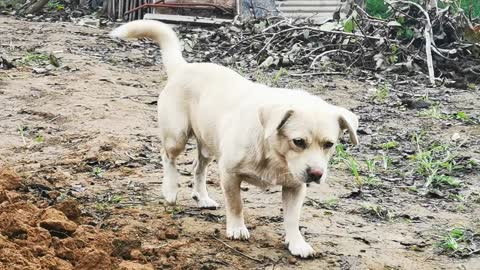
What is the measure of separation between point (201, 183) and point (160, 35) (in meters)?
1.13

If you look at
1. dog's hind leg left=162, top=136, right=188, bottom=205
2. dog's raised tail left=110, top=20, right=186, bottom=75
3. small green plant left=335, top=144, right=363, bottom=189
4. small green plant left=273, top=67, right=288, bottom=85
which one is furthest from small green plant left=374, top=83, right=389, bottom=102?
dog's hind leg left=162, top=136, right=188, bottom=205

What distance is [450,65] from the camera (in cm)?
1092

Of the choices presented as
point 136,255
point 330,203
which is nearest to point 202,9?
point 330,203

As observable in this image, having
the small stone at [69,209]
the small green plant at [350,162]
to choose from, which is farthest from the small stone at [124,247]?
the small green plant at [350,162]

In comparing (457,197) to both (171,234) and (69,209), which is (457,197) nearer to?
(171,234)

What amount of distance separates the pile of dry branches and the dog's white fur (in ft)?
19.3

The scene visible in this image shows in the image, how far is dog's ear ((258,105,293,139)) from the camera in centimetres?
399

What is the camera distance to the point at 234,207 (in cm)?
459

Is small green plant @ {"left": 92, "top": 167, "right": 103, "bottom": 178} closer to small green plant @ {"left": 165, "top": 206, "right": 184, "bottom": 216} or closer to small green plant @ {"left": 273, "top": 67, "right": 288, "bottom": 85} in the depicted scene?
small green plant @ {"left": 165, "top": 206, "right": 184, "bottom": 216}

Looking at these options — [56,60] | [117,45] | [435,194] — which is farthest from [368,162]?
[117,45]

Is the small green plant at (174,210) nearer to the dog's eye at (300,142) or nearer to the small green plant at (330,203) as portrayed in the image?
the small green plant at (330,203)

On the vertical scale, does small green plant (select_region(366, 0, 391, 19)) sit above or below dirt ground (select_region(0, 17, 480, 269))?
below

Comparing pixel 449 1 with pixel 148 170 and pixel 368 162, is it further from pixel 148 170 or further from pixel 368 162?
pixel 148 170

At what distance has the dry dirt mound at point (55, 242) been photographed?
3711 mm
